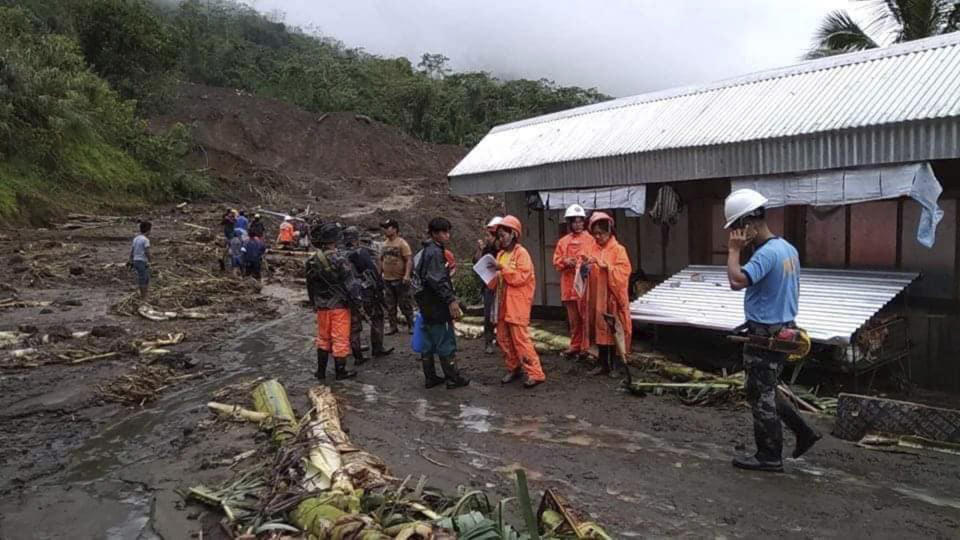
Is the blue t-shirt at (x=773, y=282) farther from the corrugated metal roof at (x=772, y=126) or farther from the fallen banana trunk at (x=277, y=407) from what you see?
the fallen banana trunk at (x=277, y=407)

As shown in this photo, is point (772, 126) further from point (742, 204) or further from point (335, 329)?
point (335, 329)

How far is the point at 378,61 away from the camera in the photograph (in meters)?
65.9

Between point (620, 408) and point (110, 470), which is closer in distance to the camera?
point (110, 470)

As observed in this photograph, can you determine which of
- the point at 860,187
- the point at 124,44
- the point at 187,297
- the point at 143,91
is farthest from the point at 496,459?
the point at 143,91

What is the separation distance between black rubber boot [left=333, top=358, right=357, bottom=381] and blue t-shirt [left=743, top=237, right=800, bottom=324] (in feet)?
15.6

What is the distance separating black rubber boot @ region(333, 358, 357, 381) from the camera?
7887mm

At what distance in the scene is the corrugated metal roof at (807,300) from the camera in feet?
21.9

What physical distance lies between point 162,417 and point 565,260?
15.3 ft

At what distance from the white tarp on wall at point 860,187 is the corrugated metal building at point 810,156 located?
0.06 metres

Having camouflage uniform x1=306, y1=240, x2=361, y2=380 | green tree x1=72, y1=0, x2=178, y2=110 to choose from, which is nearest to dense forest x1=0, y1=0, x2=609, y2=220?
green tree x1=72, y1=0, x2=178, y2=110

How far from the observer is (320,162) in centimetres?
4497

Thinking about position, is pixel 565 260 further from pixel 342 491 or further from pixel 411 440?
pixel 342 491

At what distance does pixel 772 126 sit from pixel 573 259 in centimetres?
265

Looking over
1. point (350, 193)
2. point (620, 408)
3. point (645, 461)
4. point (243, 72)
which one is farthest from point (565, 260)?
point (243, 72)
